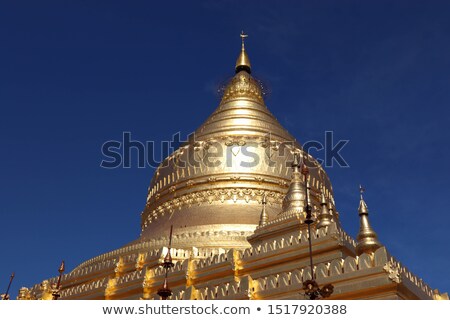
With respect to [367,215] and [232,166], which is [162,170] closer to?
[232,166]

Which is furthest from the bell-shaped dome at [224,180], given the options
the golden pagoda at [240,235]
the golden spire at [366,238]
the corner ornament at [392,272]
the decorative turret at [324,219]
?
the corner ornament at [392,272]

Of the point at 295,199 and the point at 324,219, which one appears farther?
the point at 295,199

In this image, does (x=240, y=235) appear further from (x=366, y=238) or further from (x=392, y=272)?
(x=392, y=272)

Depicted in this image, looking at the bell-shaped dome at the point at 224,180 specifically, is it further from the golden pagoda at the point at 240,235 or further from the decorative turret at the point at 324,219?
the decorative turret at the point at 324,219

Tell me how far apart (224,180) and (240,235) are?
3.80 m

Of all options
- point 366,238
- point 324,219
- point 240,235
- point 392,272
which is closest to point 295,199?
point 324,219

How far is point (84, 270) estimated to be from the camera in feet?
65.1

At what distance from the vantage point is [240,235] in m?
18.9

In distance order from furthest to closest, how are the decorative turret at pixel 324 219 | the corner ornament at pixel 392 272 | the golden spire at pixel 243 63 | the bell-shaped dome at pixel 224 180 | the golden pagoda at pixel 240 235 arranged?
the golden spire at pixel 243 63
the bell-shaped dome at pixel 224 180
the decorative turret at pixel 324 219
the golden pagoda at pixel 240 235
the corner ornament at pixel 392 272

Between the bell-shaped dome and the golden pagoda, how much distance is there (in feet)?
0.16

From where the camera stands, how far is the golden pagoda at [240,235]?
38.9 ft

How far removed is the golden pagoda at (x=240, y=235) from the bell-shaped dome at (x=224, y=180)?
5cm

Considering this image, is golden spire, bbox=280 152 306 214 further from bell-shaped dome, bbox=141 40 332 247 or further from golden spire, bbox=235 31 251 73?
golden spire, bbox=235 31 251 73

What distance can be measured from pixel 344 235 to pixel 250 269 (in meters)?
2.79
